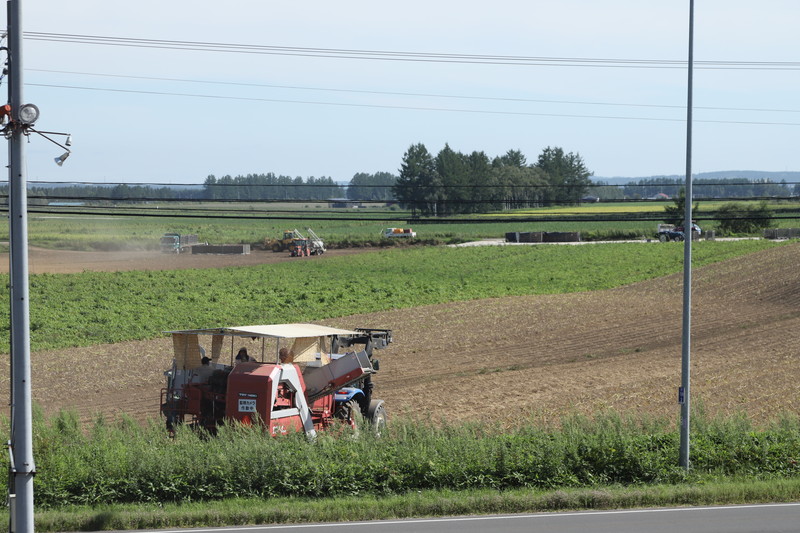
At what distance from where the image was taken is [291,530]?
1333 centimetres

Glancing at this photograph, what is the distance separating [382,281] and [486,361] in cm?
2457

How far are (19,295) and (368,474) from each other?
21.4ft

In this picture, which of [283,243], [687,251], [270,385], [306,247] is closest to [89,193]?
[283,243]

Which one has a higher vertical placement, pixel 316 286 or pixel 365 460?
pixel 365 460

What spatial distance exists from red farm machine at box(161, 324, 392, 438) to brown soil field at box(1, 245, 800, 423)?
72.0 inches

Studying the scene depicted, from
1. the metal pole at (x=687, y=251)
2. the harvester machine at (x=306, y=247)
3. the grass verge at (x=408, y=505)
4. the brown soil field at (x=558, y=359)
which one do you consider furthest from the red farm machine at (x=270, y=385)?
the harvester machine at (x=306, y=247)

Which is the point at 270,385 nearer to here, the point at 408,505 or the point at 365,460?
the point at 365,460

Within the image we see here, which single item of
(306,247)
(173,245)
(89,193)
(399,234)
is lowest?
(173,245)

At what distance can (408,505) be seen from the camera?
14414 mm

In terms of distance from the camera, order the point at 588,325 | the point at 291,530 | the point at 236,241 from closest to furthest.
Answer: the point at 291,530, the point at 588,325, the point at 236,241

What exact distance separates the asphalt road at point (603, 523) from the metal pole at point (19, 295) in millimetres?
3024

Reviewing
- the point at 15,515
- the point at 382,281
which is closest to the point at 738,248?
the point at 382,281

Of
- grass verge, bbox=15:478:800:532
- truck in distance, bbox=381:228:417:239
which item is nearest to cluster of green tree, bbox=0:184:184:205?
grass verge, bbox=15:478:800:532

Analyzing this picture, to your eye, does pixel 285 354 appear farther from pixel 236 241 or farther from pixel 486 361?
pixel 236 241
